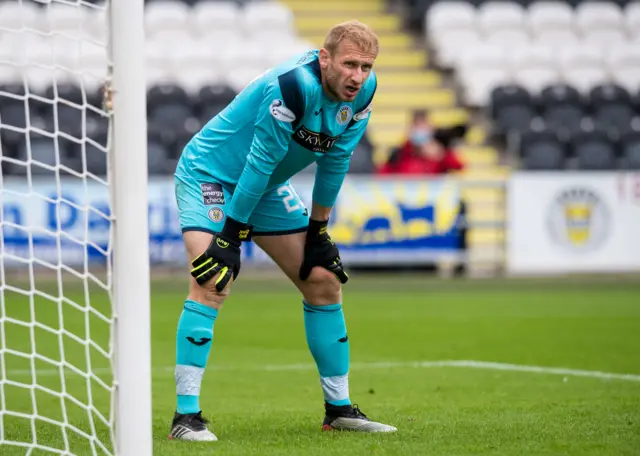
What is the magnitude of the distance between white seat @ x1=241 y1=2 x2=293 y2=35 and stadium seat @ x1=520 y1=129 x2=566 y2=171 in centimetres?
583

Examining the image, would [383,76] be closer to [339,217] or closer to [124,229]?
[339,217]

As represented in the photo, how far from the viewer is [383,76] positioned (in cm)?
2267

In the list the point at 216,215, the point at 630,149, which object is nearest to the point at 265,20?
the point at 630,149

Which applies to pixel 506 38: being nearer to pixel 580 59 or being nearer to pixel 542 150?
pixel 580 59

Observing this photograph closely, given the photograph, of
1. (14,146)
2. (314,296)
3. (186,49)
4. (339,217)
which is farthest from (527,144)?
(314,296)

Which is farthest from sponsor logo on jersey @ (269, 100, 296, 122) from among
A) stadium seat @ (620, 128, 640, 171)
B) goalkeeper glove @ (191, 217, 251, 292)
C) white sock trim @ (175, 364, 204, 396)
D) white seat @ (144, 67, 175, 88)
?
white seat @ (144, 67, 175, 88)

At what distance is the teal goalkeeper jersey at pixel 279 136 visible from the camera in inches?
204

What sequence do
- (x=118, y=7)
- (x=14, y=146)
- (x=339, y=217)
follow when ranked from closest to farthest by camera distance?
(x=118, y=7)
(x=339, y=217)
(x=14, y=146)

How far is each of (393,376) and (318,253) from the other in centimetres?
226

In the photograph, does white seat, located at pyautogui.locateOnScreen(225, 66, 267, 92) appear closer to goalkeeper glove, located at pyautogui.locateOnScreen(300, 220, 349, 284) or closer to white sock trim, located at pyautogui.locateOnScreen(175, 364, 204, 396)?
goalkeeper glove, located at pyautogui.locateOnScreen(300, 220, 349, 284)

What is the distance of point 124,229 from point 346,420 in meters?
1.84

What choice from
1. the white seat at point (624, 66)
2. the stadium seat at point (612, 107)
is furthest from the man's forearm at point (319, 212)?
the white seat at point (624, 66)

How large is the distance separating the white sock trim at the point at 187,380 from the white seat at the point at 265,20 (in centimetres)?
1728

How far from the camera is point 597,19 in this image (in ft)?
75.8
